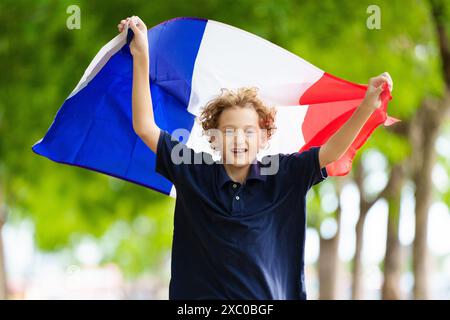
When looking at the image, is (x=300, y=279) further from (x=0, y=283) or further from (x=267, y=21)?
(x=0, y=283)

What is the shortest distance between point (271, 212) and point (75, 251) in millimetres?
25019

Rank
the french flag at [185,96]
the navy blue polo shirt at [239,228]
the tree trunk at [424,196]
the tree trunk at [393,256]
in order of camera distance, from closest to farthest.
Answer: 1. the navy blue polo shirt at [239,228]
2. the french flag at [185,96]
3. the tree trunk at [424,196]
4. the tree trunk at [393,256]

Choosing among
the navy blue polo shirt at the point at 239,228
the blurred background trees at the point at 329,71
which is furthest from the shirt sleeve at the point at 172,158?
the blurred background trees at the point at 329,71

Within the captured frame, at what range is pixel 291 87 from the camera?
416cm

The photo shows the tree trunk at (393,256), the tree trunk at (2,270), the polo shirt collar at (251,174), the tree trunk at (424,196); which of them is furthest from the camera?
the tree trunk at (393,256)

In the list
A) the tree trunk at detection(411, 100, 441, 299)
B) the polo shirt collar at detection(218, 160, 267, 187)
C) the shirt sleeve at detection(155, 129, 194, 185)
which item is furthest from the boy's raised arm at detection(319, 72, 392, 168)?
the tree trunk at detection(411, 100, 441, 299)

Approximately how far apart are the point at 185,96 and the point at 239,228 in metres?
1.42

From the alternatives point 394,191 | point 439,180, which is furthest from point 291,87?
point 439,180

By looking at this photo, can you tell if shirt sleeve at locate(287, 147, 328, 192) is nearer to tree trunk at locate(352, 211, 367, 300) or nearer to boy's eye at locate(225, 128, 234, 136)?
boy's eye at locate(225, 128, 234, 136)

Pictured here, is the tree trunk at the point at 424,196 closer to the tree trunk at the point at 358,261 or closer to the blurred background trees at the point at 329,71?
the blurred background trees at the point at 329,71

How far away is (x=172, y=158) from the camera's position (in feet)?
10.5

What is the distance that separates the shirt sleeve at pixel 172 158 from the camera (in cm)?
319

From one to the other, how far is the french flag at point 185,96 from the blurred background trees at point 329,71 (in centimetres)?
427

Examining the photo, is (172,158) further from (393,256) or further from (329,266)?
(329,266)
